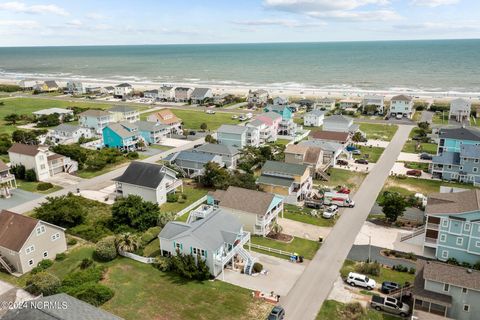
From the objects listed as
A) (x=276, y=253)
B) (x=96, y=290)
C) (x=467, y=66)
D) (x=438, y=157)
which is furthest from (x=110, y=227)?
(x=467, y=66)

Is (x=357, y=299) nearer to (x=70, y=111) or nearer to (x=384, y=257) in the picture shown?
(x=384, y=257)

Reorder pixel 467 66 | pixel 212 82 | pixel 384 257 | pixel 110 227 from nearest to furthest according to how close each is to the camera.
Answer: pixel 384 257, pixel 110 227, pixel 212 82, pixel 467 66

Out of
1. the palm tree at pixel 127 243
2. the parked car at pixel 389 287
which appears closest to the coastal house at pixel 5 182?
the palm tree at pixel 127 243

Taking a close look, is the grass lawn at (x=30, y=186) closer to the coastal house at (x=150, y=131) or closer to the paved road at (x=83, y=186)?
the paved road at (x=83, y=186)

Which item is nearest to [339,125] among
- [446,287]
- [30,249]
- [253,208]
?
[253,208]

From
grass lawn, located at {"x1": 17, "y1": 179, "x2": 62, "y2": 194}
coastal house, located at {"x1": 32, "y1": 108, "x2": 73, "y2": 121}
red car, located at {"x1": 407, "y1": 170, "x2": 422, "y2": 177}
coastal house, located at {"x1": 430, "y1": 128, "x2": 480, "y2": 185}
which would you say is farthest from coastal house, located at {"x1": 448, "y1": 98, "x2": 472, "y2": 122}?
coastal house, located at {"x1": 32, "y1": 108, "x2": 73, "y2": 121}

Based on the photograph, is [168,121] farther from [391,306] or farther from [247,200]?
[391,306]
